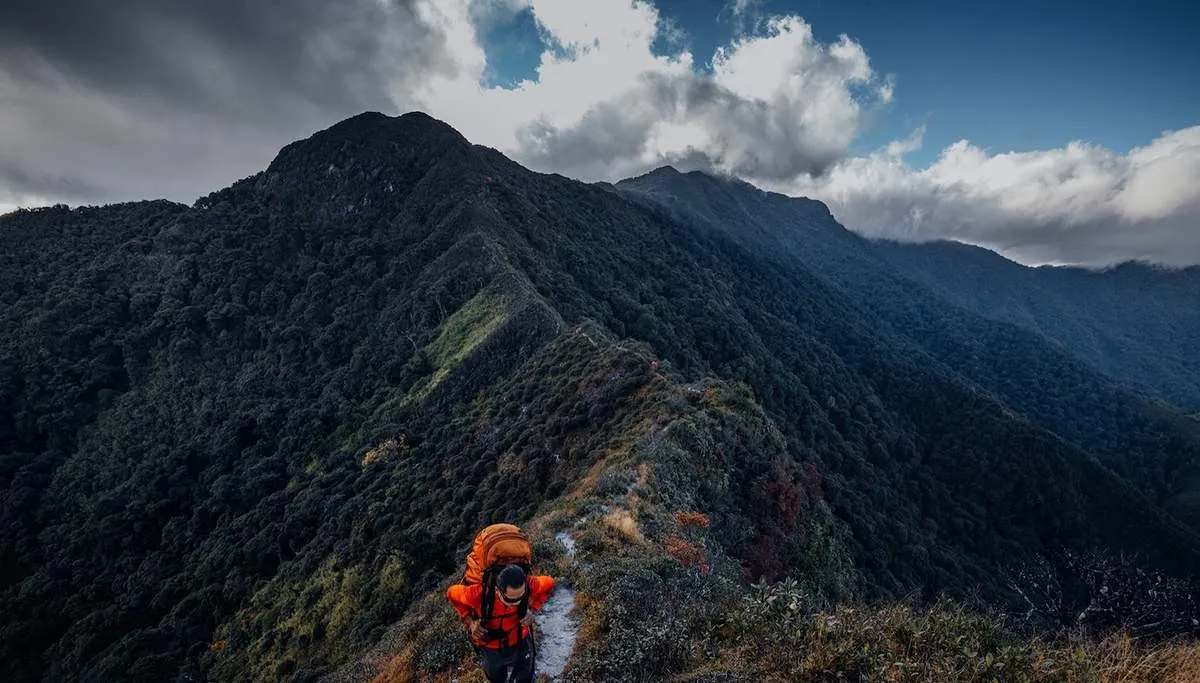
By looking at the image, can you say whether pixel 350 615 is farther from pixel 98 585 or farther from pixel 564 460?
pixel 98 585

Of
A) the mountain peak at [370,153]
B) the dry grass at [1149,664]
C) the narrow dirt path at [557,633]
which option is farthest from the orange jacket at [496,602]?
the mountain peak at [370,153]

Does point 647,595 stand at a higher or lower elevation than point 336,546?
higher

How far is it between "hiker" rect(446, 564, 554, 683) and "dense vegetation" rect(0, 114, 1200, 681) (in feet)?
8.84

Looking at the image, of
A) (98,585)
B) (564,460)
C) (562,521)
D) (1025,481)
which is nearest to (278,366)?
(98,585)

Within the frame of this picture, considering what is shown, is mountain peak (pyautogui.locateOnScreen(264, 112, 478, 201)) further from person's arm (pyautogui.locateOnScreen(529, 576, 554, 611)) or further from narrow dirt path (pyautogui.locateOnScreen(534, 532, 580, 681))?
person's arm (pyautogui.locateOnScreen(529, 576, 554, 611))

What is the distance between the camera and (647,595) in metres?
11.5

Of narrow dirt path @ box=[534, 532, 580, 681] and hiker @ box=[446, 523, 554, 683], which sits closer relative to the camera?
hiker @ box=[446, 523, 554, 683]

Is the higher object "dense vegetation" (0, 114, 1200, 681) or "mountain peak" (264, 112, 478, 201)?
"mountain peak" (264, 112, 478, 201)

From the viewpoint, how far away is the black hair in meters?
6.13

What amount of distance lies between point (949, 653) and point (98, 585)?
64.3 m

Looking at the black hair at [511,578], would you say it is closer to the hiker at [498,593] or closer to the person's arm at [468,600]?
the hiker at [498,593]

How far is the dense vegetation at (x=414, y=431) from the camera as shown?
29969 mm

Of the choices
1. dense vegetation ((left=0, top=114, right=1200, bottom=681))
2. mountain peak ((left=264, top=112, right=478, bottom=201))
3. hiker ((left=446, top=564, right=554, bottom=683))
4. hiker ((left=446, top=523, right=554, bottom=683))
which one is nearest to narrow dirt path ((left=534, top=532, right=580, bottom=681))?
dense vegetation ((left=0, top=114, right=1200, bottom=681))

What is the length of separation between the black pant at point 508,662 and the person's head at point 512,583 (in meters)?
1.08
